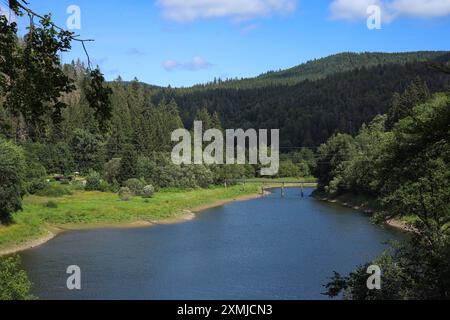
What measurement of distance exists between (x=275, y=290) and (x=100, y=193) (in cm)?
6753

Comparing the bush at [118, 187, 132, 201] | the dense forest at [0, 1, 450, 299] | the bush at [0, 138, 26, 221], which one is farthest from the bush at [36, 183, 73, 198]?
the bush at [0, 138, 26, 221]

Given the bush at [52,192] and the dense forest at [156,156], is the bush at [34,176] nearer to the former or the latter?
the dense forest at [156,156]

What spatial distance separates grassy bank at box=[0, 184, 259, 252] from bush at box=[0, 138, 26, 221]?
224cm

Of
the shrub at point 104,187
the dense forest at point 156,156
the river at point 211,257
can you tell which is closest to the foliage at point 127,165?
the dense forest at point 156,156

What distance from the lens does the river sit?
129ft

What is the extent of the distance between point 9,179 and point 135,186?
4268 cm

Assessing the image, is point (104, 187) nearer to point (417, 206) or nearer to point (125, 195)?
point (125, 195)

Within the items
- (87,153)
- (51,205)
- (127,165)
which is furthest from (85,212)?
(87,153)

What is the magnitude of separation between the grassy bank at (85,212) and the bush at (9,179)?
2.24 meters

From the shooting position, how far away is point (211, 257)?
51562 mm

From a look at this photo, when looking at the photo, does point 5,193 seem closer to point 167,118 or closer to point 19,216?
point 19,216

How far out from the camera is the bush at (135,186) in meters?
Result: 102

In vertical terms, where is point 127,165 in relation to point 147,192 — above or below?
above

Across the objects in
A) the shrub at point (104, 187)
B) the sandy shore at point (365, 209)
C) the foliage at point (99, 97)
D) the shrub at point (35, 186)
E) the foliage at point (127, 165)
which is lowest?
the sandy shore at point (365, 209)
